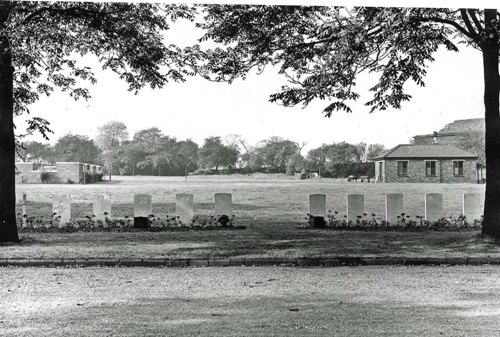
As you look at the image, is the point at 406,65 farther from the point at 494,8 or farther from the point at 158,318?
the point at 158,318

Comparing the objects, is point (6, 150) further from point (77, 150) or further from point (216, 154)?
point (216, 154)

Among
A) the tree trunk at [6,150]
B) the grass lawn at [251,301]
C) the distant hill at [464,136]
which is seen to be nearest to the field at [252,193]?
the tree trunk at [6,150]

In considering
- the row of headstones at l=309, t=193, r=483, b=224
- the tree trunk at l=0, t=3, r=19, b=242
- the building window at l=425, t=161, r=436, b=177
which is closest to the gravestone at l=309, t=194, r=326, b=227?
the row of headstones at l=309, t=193, r=483, b=224

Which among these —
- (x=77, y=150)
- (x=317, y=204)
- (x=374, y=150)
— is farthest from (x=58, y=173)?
(x=374, y=150)

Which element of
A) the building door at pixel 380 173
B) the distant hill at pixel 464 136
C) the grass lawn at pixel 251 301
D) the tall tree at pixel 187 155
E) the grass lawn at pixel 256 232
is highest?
the distant hill at pixel 464 136

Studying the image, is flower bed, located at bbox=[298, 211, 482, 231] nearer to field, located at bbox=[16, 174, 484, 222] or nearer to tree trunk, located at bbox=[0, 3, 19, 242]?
field, located at bbox=[16, 174, 484, 222]

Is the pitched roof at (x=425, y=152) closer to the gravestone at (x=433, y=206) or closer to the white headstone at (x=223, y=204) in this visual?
the gravestone at (x=433, y=206)
